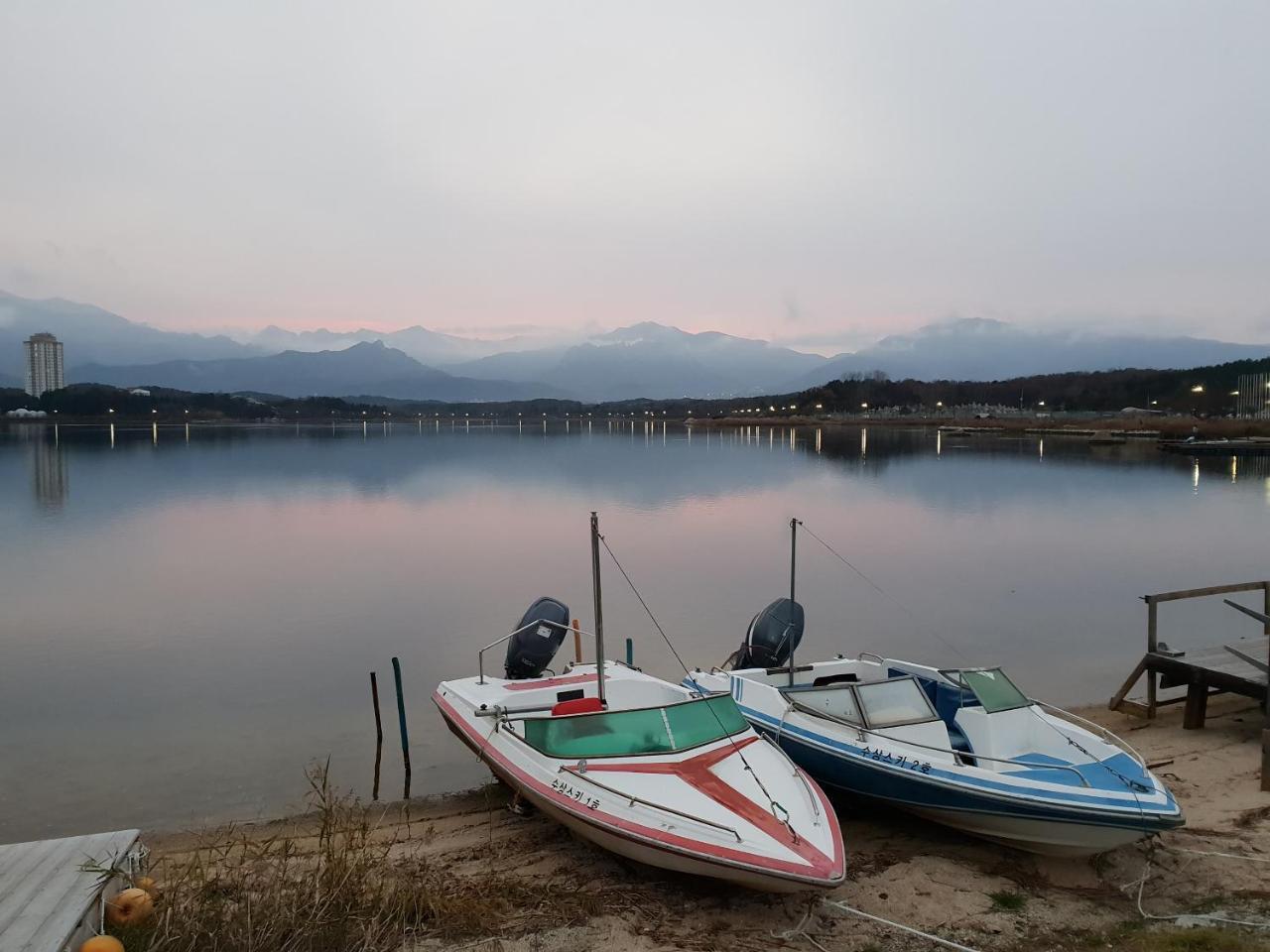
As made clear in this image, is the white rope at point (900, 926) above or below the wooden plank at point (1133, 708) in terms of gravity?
above

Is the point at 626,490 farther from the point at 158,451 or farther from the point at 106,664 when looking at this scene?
the point at 158,451

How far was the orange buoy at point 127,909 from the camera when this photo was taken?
621 cm

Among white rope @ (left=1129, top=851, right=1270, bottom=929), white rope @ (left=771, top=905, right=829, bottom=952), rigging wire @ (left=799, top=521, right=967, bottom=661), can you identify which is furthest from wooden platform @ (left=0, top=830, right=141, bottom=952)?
rigging wire @ (left=799, top=521, right=967, bottom=661)

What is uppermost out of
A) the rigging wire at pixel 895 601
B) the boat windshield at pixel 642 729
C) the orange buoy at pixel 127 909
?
the boat windshield at pixel 642 729

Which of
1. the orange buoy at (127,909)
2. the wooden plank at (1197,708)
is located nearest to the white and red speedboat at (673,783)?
the orange buoy at (127,909)

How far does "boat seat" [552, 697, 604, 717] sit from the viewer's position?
9.96 meters

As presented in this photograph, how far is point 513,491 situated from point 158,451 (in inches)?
2493

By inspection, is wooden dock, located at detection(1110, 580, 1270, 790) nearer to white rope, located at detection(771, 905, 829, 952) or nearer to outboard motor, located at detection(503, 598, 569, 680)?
white rope, located at detection(771, 905, 829, 952)

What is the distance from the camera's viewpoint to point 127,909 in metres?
6.24

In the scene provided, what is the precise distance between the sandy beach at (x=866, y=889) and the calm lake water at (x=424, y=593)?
2.59m

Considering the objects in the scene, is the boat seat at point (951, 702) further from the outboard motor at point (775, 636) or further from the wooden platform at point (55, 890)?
the wooden platform at point (55, 890)

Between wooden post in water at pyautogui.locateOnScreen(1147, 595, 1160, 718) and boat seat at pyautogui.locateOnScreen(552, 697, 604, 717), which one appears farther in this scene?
wooden post in water at pyautogui.locateOnScreen(1147, 595, 1160, 718)

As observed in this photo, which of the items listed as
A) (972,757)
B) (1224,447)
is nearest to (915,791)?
(972,757)

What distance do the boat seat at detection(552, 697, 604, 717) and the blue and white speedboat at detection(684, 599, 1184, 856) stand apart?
1.87 m
